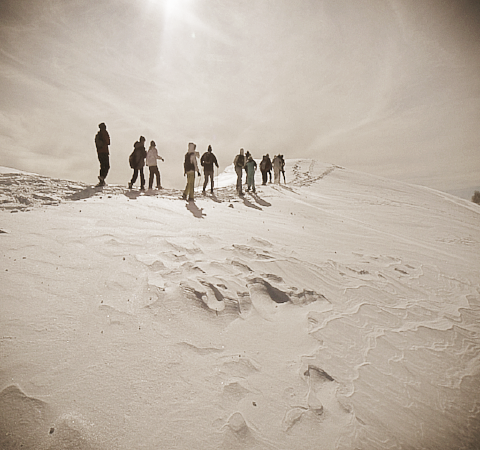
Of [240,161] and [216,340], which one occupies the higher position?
[240,161]

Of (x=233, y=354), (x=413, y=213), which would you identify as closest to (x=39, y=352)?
(x=233, y=354)

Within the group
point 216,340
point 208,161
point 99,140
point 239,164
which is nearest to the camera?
point 216,340

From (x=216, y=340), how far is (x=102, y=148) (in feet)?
24.7

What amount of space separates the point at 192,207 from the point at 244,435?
559cm

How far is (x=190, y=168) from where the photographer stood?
8453mm

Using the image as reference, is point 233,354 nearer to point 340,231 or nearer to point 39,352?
point 39,352

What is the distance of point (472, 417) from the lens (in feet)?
7.84

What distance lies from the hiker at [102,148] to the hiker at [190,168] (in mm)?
2379

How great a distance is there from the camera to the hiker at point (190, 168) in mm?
8094

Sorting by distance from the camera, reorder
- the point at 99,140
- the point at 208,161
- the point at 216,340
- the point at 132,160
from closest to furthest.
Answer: the point at 216,340 → the point at 99,140 → the point at 132,160 → the point at 208,161

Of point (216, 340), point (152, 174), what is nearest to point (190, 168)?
point (152, 174)

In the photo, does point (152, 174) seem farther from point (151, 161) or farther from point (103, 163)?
point (103, 163)

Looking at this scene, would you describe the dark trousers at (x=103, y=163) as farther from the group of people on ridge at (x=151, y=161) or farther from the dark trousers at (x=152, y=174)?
the dark trousers at (x=152, y=174)

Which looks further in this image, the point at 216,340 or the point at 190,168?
the point at 190,168
